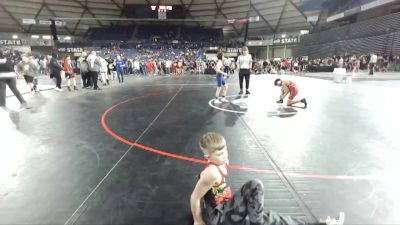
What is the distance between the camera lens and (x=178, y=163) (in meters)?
3.57

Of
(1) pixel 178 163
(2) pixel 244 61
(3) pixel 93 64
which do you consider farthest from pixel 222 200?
(3) pixel 93 64

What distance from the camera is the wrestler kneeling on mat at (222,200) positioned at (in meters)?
1.87

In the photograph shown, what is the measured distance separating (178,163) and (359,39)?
85.6 ft

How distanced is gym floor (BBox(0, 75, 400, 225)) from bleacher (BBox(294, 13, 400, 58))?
18077 millimetres

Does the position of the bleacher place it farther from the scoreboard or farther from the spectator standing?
the spectator standing

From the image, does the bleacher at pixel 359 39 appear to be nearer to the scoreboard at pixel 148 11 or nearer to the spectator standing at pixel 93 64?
the scoreboard at pixel 148 11

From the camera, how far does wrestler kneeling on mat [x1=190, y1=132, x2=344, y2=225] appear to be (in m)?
1.87

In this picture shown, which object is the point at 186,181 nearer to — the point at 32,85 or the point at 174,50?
the point at 32,85

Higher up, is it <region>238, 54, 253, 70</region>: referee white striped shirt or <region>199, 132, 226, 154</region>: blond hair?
<region>238, 54, 253, 70</region>: referee white striped shirt

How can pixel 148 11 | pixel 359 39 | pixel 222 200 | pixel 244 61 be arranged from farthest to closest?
pixel 148 11 → pixel 359 39 → pixel 244 61 → pixel 222 200

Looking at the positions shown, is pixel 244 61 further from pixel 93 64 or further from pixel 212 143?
pixel 212 143

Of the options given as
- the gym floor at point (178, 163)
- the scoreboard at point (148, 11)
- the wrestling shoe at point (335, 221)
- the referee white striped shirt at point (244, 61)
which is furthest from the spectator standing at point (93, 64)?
the scoreboard at point (148, 11)

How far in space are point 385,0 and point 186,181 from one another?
26672 millimetres

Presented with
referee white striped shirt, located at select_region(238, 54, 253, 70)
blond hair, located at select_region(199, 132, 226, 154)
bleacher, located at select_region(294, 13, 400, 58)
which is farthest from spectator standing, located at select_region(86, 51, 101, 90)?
bleacher, located at select_region(294, 13, 400, 58)
